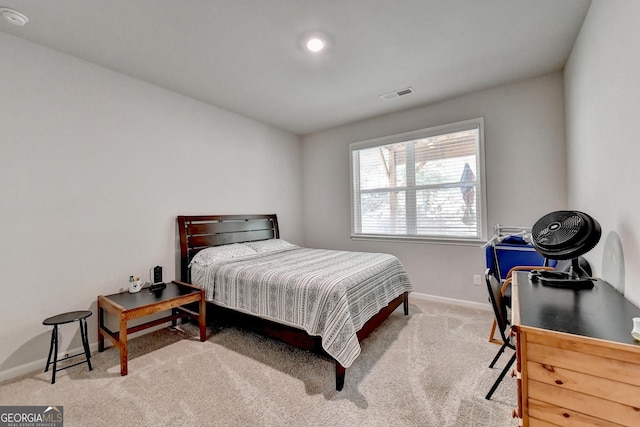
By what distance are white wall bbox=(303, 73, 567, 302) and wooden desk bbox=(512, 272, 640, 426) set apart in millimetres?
2247

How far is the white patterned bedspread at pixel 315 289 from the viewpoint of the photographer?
2.01 metres

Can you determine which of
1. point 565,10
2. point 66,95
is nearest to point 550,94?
point 565,10

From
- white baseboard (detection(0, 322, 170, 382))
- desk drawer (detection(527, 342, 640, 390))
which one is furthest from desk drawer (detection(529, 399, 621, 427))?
white baseboard (detection(0, 322, 170, 382))

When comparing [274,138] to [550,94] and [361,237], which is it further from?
[550,94]

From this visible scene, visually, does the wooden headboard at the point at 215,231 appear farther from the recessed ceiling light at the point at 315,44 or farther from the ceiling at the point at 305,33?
the recessed ceiling light at the point at 315,44

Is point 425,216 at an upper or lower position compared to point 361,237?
upper

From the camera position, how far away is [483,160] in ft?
11.0

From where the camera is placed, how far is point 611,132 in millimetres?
1677

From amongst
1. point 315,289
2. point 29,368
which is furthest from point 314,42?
point 29,368

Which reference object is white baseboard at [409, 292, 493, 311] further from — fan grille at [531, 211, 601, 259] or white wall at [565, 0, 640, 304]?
fan grille at [531, 211, 601, 259]

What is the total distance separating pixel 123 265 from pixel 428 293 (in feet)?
12.0

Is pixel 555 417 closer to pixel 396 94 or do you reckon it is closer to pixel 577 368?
pixel 577 368

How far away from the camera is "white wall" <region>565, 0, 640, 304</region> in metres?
1.38

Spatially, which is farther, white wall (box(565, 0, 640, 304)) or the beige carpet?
the beige carpet
